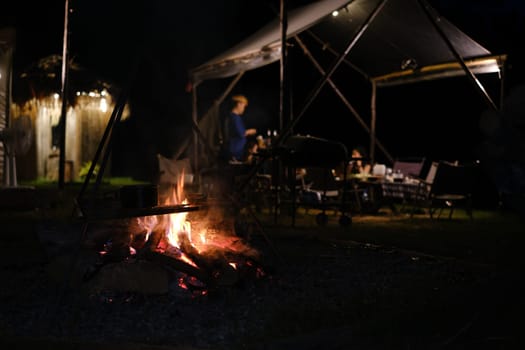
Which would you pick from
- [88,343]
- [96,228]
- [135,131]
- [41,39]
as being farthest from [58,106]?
[88,343]

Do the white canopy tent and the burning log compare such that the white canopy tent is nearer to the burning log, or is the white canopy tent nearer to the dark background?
the dark background

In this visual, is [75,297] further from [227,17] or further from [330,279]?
[227,17]

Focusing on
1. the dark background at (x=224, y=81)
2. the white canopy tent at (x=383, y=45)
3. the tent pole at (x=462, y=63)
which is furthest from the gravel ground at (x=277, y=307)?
the white canopy tent at (x=383, y=45)

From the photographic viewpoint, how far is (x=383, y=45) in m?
11.4

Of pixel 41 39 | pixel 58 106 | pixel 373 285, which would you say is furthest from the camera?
pixel 41 39

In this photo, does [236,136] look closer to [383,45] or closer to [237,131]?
[237,131]

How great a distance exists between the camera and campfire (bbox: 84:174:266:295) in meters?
4.13

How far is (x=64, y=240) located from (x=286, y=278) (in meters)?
1.98

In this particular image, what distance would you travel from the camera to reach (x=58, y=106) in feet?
55.1

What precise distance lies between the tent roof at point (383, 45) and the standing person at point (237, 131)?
2.00 ft

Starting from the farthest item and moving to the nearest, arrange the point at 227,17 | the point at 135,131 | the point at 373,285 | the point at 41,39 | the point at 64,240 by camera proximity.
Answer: the point at 227,17
the point at 41,39
the point at 135,131
the point at 64,240
the point at 373,285

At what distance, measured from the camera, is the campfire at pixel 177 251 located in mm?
4129

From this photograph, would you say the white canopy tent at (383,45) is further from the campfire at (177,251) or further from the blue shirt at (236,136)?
the campfire at (177,251)

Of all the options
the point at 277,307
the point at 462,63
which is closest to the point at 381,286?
the point at 277,307
